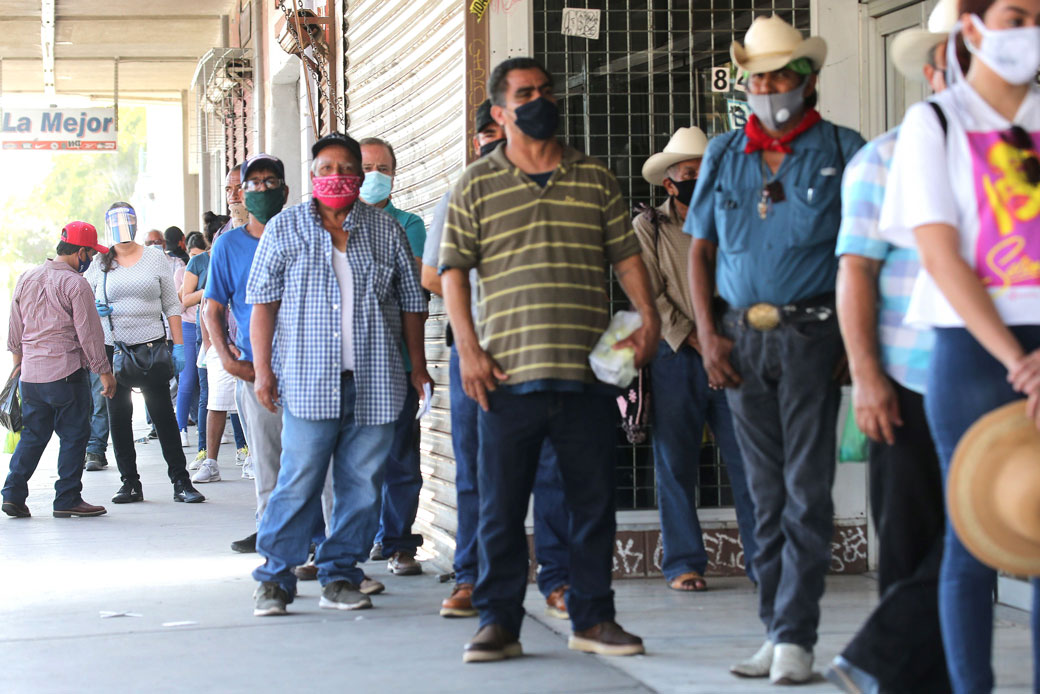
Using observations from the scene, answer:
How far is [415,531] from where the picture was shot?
7332 mm

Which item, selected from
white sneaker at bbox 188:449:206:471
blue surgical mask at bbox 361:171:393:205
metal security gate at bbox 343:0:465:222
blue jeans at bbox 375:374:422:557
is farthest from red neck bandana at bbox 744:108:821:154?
white sneaker at bbox 188:449:206:471

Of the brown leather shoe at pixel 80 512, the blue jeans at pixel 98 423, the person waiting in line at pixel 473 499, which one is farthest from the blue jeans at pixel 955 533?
the blue jeans at pixel 98 423

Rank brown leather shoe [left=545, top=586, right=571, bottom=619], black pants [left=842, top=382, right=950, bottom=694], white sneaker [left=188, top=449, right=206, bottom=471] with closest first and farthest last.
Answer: black pants [left=842, top=382, right=950, bottom=694] → brown leather shoe [left=545, top=586, right=571, bottom=619] → white sneaker [left=188, top=449, right=206, bottom=471]

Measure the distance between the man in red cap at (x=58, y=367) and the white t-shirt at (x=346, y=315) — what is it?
3.79m

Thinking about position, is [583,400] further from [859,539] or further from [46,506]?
[46,506]

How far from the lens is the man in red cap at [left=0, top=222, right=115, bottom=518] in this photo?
8.84 metres

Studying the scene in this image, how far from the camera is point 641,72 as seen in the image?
20.5 feet

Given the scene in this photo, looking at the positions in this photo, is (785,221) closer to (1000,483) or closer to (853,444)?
(853,444)

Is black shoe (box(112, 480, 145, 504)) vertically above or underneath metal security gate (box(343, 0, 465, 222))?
underneath

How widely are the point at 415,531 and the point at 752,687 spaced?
3.33 metres

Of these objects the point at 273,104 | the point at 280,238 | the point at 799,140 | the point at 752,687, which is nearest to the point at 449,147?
the point at 280,238

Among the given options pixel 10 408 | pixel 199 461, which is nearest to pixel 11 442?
pixel 10 408

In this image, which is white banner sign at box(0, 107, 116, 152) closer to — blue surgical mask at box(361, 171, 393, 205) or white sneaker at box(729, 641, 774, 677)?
blue surgical mask at box(361, 171, 393, 205)

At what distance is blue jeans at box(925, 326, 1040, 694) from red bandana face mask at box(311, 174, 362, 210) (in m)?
2.91
